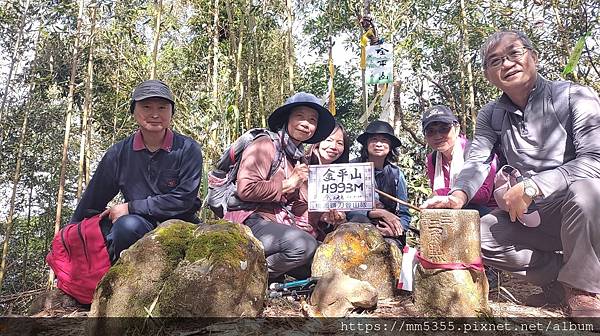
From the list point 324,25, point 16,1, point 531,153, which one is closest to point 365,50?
point 531,153

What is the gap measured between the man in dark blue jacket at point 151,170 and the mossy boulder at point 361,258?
2.81ft

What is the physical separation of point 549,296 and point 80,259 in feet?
8.40

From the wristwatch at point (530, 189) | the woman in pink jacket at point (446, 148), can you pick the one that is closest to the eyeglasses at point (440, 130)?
the woman in pink jacket at point (446, 148)

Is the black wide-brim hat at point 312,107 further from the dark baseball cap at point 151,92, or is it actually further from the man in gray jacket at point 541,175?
the man in gray jacket at point 541,175

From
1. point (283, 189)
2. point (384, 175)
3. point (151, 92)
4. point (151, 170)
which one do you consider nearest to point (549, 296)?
point (384, 175)

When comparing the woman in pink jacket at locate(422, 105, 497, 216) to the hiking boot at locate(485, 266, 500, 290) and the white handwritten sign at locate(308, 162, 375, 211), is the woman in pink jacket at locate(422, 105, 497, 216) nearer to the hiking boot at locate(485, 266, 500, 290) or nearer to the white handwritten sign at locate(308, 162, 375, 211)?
the hiking boot at locate(485, 266, 500, 290)

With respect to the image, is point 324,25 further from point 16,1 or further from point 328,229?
point 328,229

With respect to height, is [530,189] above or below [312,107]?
below

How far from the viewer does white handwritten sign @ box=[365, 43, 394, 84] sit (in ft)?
14.4

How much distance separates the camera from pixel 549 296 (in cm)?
225

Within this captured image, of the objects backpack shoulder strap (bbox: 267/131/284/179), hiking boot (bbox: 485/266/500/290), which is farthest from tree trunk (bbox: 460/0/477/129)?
backpack shoulder strap (bbox: 267/131/284/179)

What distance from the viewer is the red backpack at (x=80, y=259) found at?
2215 millimetres

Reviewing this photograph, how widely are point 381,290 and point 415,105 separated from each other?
789cm

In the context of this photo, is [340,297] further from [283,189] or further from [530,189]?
[530,189]
